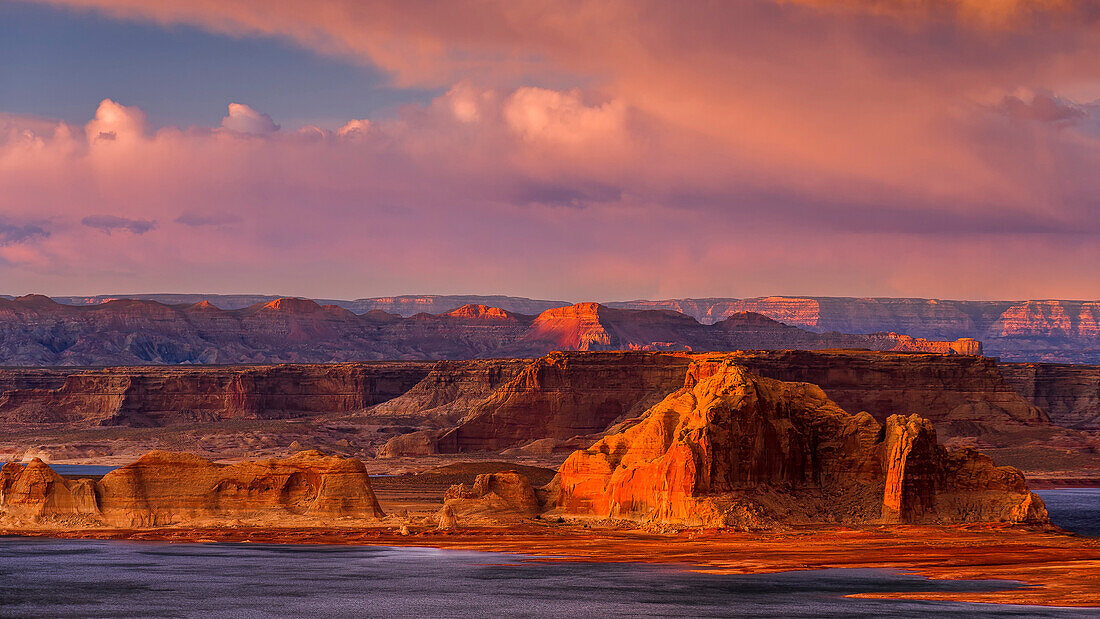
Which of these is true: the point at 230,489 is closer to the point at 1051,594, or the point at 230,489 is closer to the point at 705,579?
the point at 705,579

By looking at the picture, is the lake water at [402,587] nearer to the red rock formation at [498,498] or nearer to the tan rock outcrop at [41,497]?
the tan rock outcrop at [41,497]

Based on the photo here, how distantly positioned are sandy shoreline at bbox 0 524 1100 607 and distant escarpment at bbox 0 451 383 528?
4.40ft

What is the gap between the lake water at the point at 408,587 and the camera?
291 feet

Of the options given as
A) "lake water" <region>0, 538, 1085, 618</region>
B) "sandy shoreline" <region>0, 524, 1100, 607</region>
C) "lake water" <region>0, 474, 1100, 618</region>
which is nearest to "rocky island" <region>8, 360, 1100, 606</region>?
"sandy shoreline" <region>0, 524, 1100, 607</region>

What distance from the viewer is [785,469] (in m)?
116

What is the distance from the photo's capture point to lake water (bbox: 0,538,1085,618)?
88562 millimetres

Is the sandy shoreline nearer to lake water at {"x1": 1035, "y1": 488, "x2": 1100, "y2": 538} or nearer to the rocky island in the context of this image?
the rocky island

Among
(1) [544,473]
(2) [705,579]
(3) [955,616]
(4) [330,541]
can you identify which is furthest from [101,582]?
(1) [544,473]

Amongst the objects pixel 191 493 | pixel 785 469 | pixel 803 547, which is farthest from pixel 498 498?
pixel 803 547

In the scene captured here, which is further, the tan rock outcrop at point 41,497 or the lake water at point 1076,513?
the lake water at point 1076,513

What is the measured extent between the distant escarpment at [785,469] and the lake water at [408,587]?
11397 millimetres

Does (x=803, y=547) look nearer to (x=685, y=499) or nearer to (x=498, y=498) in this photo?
(x=685, y=499)

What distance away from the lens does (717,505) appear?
112 meters

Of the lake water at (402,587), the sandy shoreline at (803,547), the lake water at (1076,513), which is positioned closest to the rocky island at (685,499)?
the sandy shoreline at (803,547)
